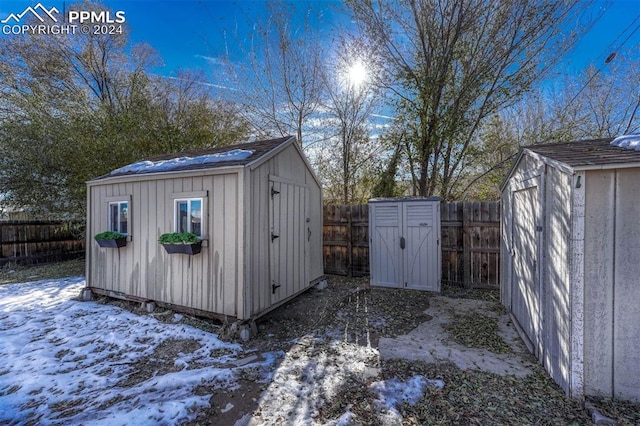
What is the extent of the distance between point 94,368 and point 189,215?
6.24ft

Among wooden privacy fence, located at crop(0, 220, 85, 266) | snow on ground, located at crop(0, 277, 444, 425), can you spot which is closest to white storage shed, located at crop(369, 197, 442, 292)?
snow on ground, located at crop(0, 277, 444, 425)

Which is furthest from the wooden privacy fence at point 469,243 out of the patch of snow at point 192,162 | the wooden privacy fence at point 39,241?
the wooden privacy fence at point 39,241

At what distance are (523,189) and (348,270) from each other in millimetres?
3990

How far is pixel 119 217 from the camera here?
462cm

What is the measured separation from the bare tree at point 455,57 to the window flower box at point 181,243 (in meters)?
5.32

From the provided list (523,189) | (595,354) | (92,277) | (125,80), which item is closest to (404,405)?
(595,354)

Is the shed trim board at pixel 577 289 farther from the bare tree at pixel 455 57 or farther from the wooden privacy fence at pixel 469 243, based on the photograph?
the bare tree at pixel 455 57

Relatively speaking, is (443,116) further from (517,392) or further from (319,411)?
(319,411)

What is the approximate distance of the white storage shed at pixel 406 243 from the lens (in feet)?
16.3

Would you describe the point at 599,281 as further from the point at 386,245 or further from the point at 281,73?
the point at 281,73

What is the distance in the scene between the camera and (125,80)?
941 cm

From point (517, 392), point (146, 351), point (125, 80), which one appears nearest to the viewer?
point (517, 392)

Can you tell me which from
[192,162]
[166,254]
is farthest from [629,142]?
[166,254]

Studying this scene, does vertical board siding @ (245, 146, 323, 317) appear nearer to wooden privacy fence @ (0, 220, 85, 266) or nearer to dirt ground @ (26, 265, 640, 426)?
dirt ground @ (26, 265, 640, 426)
